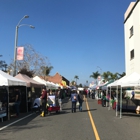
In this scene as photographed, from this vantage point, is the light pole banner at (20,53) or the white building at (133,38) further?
the white building at (133,38)

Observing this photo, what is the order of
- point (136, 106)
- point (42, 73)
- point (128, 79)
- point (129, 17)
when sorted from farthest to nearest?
point (42, 73), point (129, 17), point (136, 106), point (128, 79)

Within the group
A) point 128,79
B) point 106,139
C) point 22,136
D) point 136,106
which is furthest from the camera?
point 136,106

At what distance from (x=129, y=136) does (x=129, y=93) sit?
17155 millimetres

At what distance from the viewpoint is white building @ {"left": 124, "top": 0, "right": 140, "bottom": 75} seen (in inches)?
938

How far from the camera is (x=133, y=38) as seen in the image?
25.8 m

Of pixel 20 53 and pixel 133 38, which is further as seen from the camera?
pixel 133 38

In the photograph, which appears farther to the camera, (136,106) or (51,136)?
(136,106)

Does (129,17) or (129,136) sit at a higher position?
(129,17)

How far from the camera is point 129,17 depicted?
27672 mm

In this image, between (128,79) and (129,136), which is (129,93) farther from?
(129,136)

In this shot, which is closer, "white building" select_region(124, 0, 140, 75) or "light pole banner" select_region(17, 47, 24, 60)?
"light pole banner" select_region(17, 47, 24, 60)

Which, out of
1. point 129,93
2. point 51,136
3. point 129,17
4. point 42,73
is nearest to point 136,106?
point 129,93

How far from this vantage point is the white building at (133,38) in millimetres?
23828

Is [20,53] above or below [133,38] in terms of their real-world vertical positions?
below
